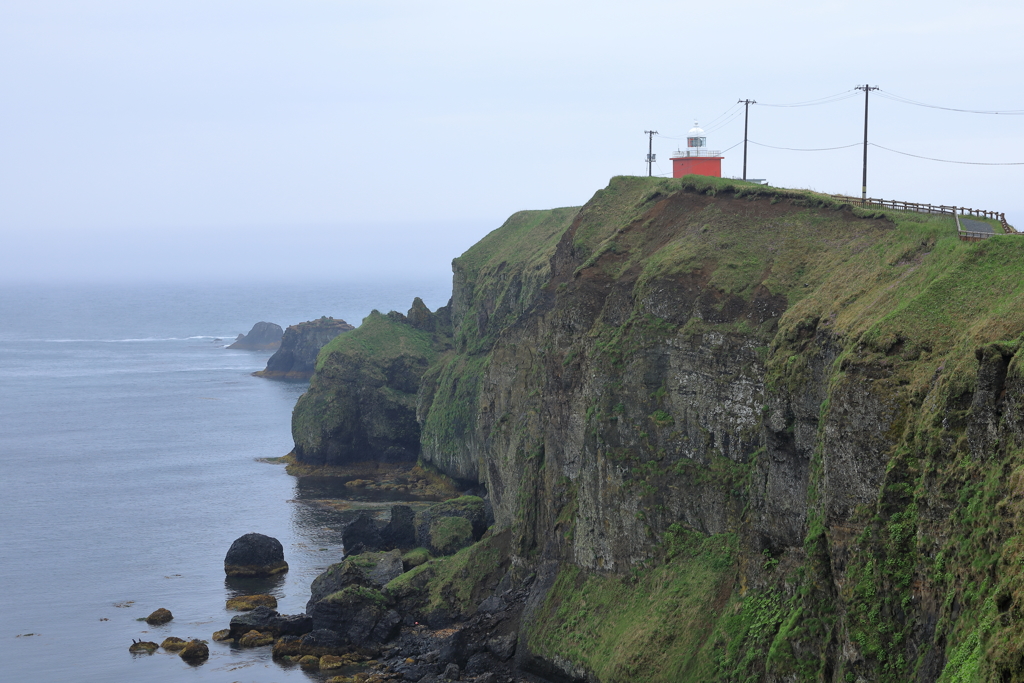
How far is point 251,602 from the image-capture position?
67062 millimetres

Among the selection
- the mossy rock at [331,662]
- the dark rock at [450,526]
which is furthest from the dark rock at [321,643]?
the dark rock at [450,526]

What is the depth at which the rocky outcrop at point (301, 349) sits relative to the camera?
7042 inches

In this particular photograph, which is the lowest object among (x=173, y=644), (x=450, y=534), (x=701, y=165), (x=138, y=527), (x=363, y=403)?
(x=173, y=644)

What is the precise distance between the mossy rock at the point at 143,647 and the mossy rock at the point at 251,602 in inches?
268

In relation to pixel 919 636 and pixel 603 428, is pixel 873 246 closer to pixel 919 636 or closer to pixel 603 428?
pixel 603 428

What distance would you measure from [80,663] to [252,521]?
2789 centimetres

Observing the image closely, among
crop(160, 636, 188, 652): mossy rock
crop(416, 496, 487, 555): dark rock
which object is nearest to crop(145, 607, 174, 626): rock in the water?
crop(160, 636, 188, 652): mossy rock

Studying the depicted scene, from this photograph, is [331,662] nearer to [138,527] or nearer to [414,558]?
[414,558]

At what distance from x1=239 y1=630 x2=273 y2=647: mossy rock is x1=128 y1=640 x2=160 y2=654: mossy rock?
4675 mm

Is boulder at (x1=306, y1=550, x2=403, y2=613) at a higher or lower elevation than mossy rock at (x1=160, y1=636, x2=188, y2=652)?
higher

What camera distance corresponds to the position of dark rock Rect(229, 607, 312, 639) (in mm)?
61562

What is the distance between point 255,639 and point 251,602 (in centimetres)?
663

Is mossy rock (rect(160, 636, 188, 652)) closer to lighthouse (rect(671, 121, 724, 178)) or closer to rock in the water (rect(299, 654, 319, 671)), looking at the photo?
rock in the water (rect(299, 654, 319, 671))

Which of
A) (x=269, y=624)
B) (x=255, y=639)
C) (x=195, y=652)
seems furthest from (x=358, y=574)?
(x=195, y=652)
